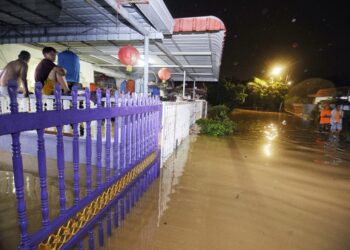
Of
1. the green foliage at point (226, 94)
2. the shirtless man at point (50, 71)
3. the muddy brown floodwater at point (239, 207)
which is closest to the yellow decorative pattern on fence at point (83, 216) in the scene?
the muddy brown floodwater at point (239, 207)

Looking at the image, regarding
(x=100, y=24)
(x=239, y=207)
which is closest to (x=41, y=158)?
(x=239, y=207)

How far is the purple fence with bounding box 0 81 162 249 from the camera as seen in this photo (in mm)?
1578

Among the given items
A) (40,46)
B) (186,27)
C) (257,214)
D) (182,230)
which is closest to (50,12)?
(186,27)

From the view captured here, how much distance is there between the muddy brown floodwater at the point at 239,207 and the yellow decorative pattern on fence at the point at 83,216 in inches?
23.4

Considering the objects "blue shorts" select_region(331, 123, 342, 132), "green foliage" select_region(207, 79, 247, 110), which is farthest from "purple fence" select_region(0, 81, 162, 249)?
"green foliage" select_region(207, 79, 247, 110)

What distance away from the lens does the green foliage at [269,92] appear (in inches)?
1470

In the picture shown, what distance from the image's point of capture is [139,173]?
145 inches

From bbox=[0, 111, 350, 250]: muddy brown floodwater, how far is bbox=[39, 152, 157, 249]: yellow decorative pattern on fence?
1.95ft

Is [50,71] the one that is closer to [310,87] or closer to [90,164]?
→ [90,164]

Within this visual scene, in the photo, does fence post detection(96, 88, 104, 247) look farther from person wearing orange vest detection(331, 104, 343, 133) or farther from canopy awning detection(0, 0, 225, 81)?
person wearing orange vest detection(331, 104, 343, 133)

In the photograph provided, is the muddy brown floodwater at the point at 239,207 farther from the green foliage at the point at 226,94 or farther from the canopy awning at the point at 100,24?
the green foliage at the point at 226,94

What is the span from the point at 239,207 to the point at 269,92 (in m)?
37.3

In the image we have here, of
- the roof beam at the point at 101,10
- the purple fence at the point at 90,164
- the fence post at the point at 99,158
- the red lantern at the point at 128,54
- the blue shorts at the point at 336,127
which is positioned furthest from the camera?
the blue shorts at the point at 336,127

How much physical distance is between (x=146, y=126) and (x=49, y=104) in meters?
2.36
